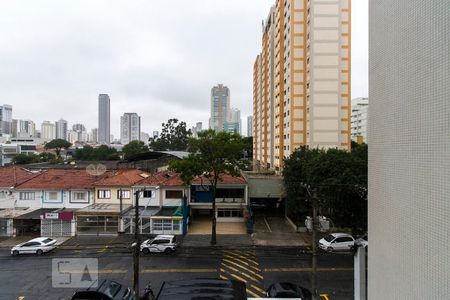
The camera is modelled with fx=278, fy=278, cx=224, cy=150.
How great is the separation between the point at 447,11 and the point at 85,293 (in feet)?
59.8

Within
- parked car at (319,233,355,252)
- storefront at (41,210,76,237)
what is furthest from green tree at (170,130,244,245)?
storefront at (41,210,76,237)

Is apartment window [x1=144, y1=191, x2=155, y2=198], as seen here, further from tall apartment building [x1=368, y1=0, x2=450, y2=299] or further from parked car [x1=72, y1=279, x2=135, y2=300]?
tall apartment building [x1=368, y1=0, x2=450, y2=299]

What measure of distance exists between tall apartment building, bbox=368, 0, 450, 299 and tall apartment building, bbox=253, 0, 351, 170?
2953cm

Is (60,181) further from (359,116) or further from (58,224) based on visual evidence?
(359,116)

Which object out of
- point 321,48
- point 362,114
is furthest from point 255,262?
point 362,114

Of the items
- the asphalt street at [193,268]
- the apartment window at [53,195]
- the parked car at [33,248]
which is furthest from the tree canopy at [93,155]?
the parked car at [33,248]

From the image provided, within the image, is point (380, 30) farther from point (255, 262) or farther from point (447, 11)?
point (255, 262)

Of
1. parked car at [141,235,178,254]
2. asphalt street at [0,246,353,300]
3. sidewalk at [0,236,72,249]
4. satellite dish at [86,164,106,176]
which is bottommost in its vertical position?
sidewalk at [0,236,72,249]

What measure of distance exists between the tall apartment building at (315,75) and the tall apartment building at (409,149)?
96.9ft

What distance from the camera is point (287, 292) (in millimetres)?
14703

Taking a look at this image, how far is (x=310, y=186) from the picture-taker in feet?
81.7

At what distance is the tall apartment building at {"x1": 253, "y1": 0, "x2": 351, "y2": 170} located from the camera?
39.6m

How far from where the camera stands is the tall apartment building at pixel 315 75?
130ft

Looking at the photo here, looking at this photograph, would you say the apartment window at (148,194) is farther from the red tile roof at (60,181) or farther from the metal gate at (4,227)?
the metal gate at (4,227)
